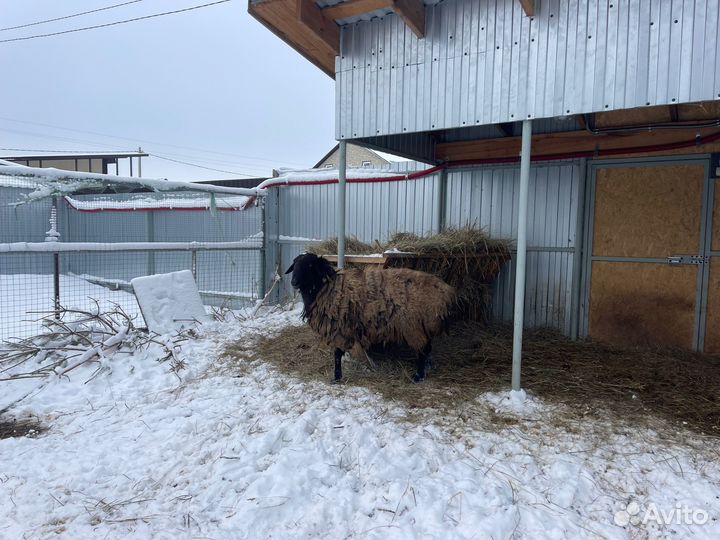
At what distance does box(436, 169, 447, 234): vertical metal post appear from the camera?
23.1ft

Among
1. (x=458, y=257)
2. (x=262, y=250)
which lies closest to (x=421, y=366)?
(x=458, y=257)

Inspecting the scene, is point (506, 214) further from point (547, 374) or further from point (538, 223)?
point (547, 374)

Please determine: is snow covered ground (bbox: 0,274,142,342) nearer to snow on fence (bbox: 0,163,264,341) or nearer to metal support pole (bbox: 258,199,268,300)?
snow on fence (bbox: 0,163,264,341)

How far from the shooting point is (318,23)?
4.73 metres

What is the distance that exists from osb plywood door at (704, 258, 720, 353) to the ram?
342cm

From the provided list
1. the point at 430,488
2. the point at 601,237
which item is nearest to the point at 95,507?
the point at 430,488

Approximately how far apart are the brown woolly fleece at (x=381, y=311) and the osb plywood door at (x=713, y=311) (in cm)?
344

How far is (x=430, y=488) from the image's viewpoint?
2646 mm

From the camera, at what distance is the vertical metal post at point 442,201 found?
705 cm

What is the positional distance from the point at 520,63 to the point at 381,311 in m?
2.59

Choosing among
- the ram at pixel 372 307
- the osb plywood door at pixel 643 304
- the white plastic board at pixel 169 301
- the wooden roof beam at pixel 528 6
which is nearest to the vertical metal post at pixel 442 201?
the osb plywood door at pixel 643 304

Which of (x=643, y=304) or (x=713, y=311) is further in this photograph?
(x=643, y=304)

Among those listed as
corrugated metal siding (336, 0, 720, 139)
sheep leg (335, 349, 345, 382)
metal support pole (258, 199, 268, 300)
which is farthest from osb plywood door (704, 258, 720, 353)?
metal support pole (258, 199, 268, 300)

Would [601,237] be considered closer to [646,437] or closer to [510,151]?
[510,151]
